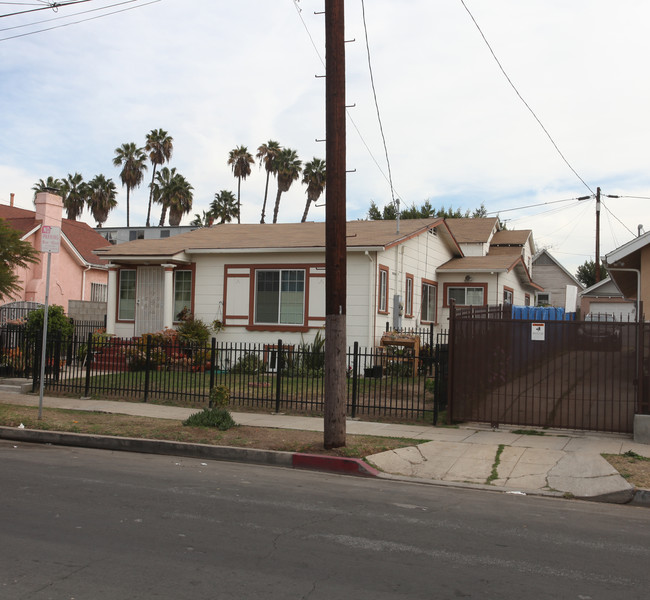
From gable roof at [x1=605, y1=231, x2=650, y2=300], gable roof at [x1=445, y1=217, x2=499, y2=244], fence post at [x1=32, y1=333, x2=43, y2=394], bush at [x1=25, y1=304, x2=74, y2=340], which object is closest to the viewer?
gable roof at [x1=605, y1=231, x2=650, y2=300]

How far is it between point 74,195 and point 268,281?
42112mm

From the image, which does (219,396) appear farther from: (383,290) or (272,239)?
(272,239)

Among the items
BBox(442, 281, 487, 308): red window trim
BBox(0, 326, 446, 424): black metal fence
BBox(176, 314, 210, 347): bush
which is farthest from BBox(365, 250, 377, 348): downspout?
BBox(442, 281, 487, 308): red window trim

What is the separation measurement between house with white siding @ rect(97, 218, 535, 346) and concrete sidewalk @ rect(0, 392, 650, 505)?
739cm

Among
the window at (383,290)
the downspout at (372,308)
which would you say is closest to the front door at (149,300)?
the downspout at (372,308)

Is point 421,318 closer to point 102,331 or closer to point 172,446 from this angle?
point 102,331

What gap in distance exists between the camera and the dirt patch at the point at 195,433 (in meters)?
10.2

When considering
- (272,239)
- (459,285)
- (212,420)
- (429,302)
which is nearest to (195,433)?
(212,420)

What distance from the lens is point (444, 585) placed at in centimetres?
486

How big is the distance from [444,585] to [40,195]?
98.1 feet

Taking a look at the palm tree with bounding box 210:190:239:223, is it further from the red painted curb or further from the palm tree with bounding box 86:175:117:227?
the red painted curb

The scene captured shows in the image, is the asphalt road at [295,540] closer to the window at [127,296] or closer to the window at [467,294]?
the window at [127,296]

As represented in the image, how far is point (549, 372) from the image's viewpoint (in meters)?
11.3

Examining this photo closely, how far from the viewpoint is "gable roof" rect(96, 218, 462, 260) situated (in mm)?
19922
